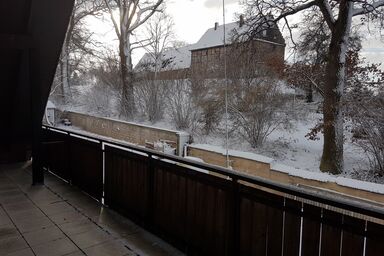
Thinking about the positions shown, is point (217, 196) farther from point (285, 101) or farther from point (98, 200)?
point (285, 101)

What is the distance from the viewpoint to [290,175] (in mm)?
6957

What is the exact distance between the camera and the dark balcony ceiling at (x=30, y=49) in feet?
13.1

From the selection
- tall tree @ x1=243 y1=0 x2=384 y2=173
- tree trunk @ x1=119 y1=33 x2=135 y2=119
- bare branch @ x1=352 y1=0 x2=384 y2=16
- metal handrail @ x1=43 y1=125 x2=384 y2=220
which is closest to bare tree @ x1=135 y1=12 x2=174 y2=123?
tree trunk @ x1=119 y1=33 x2=135 y2=119

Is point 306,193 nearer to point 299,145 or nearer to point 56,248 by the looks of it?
point 56,248

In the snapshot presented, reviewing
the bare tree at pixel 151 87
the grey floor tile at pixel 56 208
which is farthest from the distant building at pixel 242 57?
the grey floor tile at pixel 56 208

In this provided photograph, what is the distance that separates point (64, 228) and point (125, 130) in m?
9.96

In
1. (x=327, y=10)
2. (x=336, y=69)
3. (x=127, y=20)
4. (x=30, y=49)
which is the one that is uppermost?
(x=127, y=20)

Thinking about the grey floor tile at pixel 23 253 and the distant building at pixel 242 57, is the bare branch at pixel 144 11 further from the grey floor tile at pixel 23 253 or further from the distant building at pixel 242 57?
the grey floor tile at pixel 23 253

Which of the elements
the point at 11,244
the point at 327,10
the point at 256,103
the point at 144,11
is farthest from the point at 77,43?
the point at 11,244

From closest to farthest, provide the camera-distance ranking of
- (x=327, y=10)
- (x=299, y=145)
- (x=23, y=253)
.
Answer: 1. (x=23, y=253)
2. (x=327, y=10)
3. (x=299, y=145)

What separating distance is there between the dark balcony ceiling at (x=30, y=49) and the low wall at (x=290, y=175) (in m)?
4.81

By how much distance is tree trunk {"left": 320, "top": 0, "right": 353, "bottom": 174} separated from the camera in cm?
893

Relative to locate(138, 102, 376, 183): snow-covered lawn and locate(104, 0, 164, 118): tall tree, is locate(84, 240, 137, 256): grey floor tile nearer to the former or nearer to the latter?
locate(138, 102, 376, 183): snow-covered lawn

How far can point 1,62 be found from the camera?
454 centimetres
